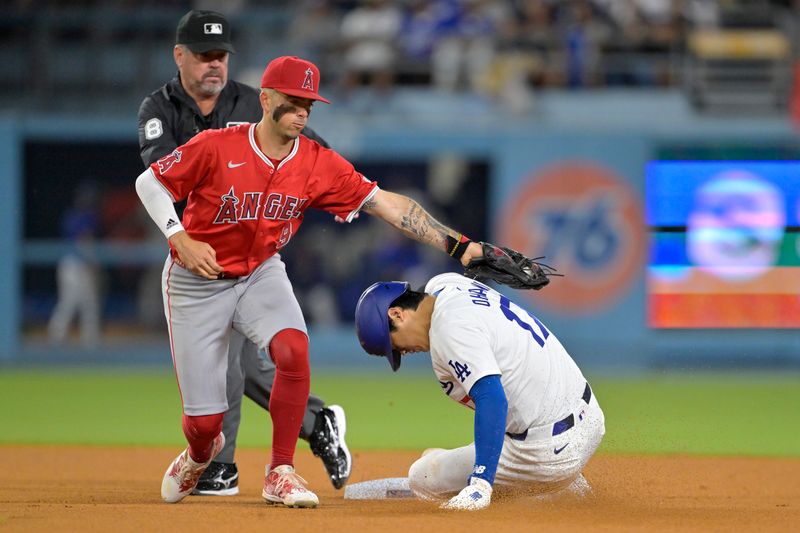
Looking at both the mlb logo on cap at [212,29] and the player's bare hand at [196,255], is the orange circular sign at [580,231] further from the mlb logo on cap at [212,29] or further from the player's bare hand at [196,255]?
the player's bare hand at [196,255]

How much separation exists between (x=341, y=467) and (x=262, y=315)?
118 cm

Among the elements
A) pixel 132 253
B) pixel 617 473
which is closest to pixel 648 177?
pixel 132 253

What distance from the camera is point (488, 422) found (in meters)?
4.59

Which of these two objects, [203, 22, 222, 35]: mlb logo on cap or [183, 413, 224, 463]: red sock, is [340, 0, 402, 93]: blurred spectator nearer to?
[203, 22, 222, 35]: mlb logo on cap

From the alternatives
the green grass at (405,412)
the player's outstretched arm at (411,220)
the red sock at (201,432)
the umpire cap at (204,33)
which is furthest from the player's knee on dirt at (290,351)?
the green grass at (405,412)

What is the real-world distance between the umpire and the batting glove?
4.69ft

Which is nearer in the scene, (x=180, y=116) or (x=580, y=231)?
(x=180, y=116)

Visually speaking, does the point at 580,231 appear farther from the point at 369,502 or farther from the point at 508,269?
the point at 369,502

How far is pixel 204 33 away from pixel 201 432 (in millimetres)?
2113

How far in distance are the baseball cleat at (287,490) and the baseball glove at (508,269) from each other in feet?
4.32

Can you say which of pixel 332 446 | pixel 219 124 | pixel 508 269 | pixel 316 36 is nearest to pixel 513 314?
pixel 508 269

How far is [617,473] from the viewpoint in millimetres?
6441

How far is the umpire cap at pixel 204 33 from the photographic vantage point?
5.90 meters

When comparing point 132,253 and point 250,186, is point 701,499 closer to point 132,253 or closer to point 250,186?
point 250,186
